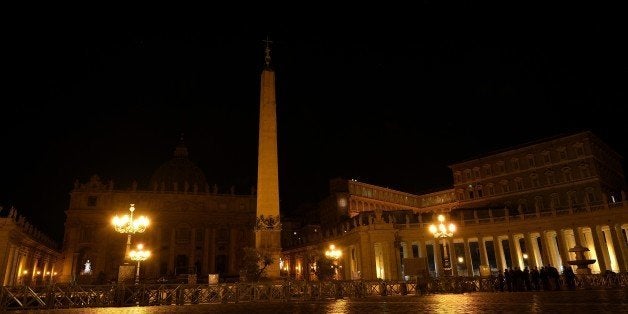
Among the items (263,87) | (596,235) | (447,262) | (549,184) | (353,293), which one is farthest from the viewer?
(549,184)

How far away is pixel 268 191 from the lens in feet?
90.3

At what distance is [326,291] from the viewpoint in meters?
21.9

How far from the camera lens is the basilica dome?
8117cm

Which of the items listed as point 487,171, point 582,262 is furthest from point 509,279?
point 487,171

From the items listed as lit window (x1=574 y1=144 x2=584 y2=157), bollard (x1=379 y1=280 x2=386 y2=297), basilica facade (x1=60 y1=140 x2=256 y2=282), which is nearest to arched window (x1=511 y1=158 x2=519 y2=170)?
lit window (x1=574 y1=144 x2=584 y2=157)

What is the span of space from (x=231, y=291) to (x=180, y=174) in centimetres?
7130

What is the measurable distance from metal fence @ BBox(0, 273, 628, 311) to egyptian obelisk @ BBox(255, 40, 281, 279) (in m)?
5.82

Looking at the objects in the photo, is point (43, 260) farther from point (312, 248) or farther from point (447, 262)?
point (447, 262)

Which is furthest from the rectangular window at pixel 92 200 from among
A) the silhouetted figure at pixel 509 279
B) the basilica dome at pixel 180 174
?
the silhouetted figure at pixel 509 279

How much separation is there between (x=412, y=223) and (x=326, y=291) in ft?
75.5

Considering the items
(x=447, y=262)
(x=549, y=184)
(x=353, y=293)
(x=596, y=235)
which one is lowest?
→ (x=353, y=293)

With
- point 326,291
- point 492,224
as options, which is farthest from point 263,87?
point 492,224

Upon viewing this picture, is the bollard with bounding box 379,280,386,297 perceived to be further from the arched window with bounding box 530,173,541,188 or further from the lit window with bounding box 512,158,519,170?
the lit window with bounding box 512,158,519,170

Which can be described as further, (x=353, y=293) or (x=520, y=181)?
(x=520, y=181)
